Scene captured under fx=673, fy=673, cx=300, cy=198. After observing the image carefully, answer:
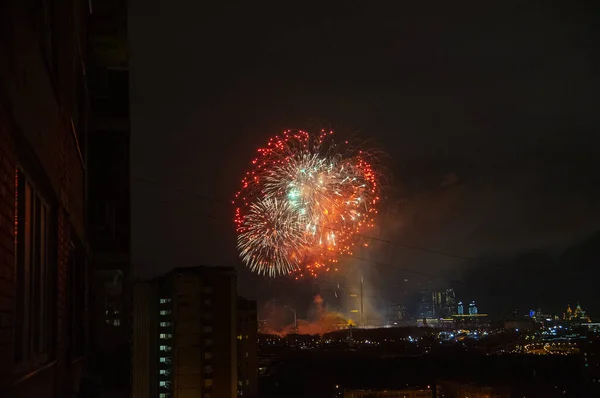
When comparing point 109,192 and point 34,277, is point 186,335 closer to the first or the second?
point 109,192

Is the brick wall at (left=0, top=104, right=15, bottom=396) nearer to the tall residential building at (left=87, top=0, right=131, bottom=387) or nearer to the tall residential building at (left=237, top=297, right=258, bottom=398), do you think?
the tall residential building at (left=87, top=0, right=131, bottom=387)

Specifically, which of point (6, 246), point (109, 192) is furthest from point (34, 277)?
point (109, 192)

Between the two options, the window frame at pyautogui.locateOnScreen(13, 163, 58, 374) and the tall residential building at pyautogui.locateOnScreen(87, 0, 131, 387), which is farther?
the tall residential building at pyautogui.locateOnScreen(87, 0, 131, 387)

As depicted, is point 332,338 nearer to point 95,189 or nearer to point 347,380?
point 347,380

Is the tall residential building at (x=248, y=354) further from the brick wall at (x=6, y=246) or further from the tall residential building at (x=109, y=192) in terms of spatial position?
the brick wall at (x=6, y=246)

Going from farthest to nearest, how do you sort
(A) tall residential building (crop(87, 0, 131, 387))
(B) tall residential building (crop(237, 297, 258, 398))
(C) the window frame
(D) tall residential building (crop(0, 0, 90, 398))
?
(B) tall residential building (crop(237, 297, 258, 398))
(A) tall residential building (crop(87, 0, 131, 387))
(C) the window frame
(D) tall residential building (crop(0, 0, 90, 398))

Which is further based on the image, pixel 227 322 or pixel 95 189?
pixel 227 322

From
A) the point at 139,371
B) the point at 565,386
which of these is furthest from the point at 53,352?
the point at 565,386

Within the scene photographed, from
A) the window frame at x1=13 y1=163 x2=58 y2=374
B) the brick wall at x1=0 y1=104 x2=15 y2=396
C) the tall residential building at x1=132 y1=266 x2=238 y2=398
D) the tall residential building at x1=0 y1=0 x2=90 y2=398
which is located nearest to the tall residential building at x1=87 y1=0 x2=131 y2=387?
the tall residential building at x1=0 y1=0 x2=90 y2=398
